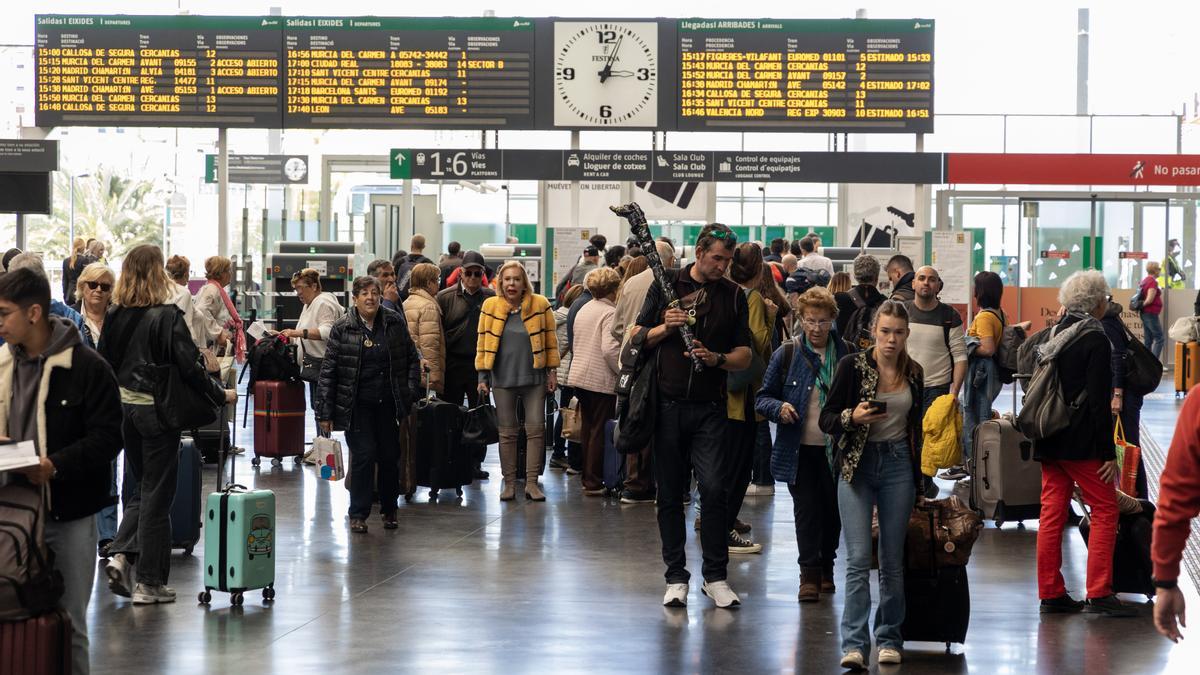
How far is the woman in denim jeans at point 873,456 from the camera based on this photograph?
251 inches

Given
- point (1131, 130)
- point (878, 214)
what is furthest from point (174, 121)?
point (1131, 130)

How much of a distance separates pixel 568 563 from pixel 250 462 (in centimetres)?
542

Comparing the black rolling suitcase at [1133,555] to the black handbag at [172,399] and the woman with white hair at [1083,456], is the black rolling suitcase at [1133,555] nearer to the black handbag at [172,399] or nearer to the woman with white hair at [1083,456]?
the woman with white hair at [1083,456]

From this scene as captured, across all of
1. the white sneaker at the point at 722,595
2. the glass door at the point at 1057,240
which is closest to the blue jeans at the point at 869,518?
the white sneaker at the point at 722,595

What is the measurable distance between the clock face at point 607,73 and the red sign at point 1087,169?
5.06 m

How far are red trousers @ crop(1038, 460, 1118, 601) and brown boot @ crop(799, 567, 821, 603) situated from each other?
1077mm

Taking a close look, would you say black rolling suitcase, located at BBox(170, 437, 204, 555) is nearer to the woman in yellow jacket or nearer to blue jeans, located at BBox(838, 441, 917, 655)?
the woman in yellow jacket

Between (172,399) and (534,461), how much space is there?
4.22 metres

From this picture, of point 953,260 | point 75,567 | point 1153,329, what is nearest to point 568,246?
point 953,260

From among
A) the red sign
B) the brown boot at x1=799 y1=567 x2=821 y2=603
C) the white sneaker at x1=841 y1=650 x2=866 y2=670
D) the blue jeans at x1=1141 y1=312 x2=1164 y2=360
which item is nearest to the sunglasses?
the brown boot at x1=799 y1=567 x2=821 y2=603

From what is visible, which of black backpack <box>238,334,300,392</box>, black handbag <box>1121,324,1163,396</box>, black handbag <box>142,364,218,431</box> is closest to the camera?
black handbag <box>142,364,218,431</box>

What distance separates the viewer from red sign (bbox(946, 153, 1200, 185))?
2142cm

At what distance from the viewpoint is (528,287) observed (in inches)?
439

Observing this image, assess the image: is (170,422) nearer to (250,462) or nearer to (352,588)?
(352,588)
